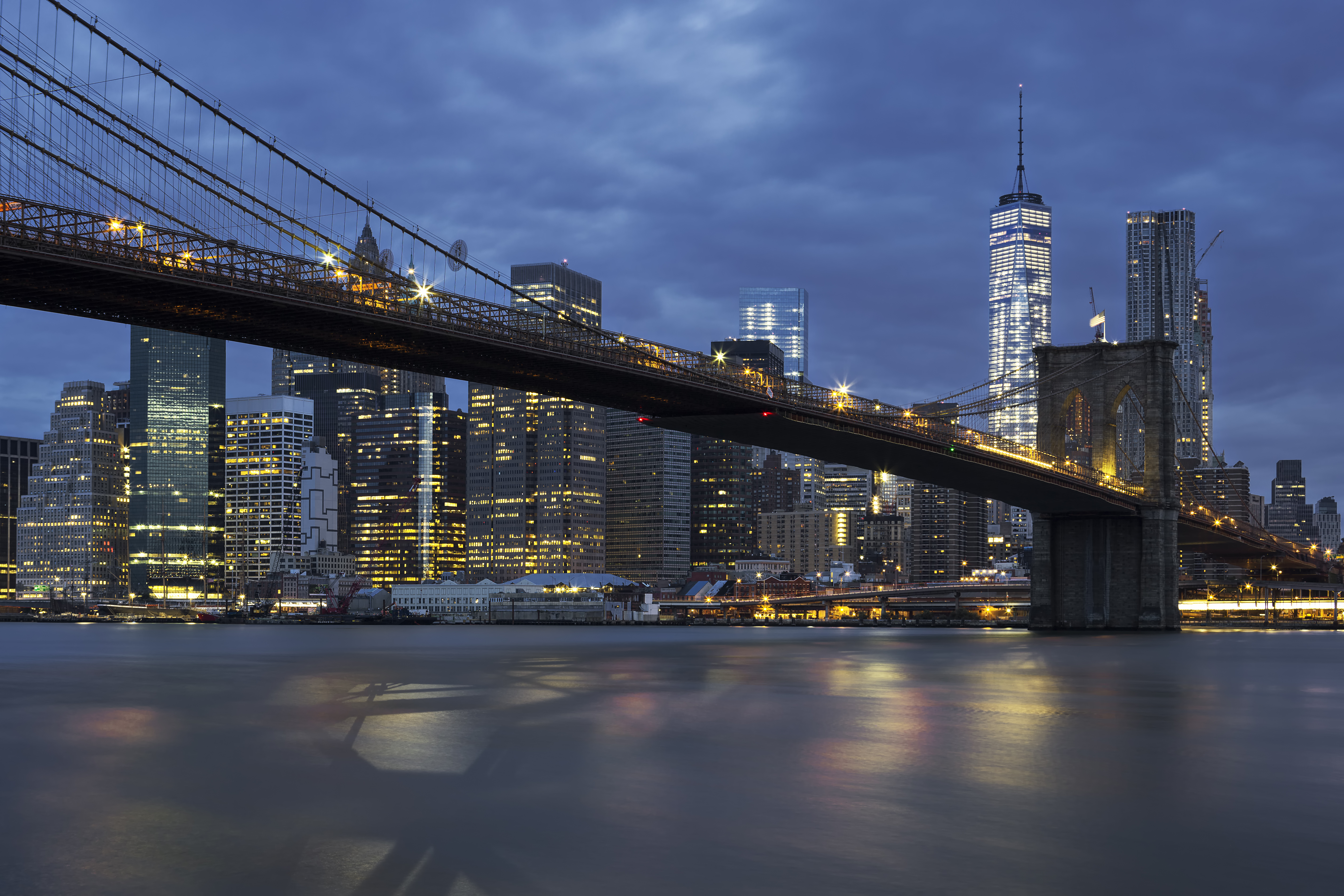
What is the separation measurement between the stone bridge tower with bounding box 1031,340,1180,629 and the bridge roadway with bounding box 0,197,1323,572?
169 cm

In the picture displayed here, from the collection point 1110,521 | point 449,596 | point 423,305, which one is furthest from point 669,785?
point 449,596

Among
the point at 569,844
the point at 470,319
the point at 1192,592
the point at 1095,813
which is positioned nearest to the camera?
the point at 569,844

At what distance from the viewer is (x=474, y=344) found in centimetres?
4356

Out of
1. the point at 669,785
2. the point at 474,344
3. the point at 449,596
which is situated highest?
the point at 474,344

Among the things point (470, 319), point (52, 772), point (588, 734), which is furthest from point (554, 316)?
point (52, 772)

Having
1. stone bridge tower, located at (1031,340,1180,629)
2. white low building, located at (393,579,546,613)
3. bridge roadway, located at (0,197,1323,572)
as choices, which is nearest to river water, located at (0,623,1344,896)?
bridge roadway, located at (0,197,1323,572)

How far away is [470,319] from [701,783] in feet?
90.0

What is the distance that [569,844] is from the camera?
46.4 ft

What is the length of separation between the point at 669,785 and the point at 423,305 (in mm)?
26732

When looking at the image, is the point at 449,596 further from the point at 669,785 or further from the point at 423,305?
the point at 669,785

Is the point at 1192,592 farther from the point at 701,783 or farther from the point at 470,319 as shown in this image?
the point at 701,783

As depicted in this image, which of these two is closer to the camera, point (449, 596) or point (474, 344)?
point (474, 344)

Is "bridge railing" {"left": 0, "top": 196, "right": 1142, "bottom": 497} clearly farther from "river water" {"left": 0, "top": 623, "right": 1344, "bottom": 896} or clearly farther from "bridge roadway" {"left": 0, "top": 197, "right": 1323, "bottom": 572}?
"river water" {"left": 0, "top": 623, "right": 1344, "bottom": 896}

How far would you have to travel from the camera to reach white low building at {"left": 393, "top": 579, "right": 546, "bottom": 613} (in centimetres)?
13450
